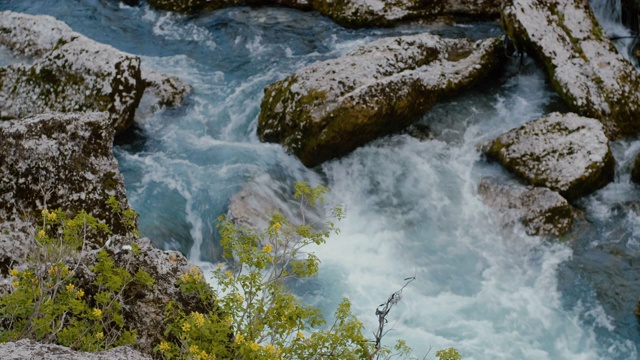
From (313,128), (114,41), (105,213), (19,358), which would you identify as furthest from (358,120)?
(19,358)

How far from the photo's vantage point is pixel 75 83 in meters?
9.50

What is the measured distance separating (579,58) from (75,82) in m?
7.50

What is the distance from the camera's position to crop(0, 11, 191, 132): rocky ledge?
9.42 m

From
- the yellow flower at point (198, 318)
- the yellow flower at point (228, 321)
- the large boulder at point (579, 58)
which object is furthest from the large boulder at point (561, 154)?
the yellow flower at point (198, 318)

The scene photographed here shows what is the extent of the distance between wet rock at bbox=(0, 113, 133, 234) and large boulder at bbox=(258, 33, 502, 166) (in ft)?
13.7

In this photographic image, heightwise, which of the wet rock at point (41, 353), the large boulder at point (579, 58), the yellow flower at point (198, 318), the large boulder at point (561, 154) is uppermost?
the large boulder at point (579, 58)

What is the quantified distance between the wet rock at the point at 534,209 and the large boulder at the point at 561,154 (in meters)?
0.24

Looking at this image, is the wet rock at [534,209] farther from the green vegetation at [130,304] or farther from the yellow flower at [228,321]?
the yellow flower at [228,321]

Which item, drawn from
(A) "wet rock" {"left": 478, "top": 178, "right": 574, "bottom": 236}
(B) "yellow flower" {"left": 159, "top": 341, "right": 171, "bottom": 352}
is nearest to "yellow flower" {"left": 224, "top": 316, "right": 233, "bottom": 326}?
(B) "yellow flower" {"left": 159, "top": 341, "right": 171, "bottom": 352}

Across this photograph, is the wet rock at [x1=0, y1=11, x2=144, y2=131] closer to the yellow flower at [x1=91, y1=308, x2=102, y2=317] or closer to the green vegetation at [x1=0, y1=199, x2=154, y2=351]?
the green vegetation at [x1=0, y1=199, x2=154, y2=351]

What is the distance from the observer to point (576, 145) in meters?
8.94

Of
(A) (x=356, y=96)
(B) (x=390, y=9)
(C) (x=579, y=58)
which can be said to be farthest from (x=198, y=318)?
(B) (x=390, y=9)

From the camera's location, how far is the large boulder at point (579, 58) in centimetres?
995

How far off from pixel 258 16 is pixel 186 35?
1.43 m
